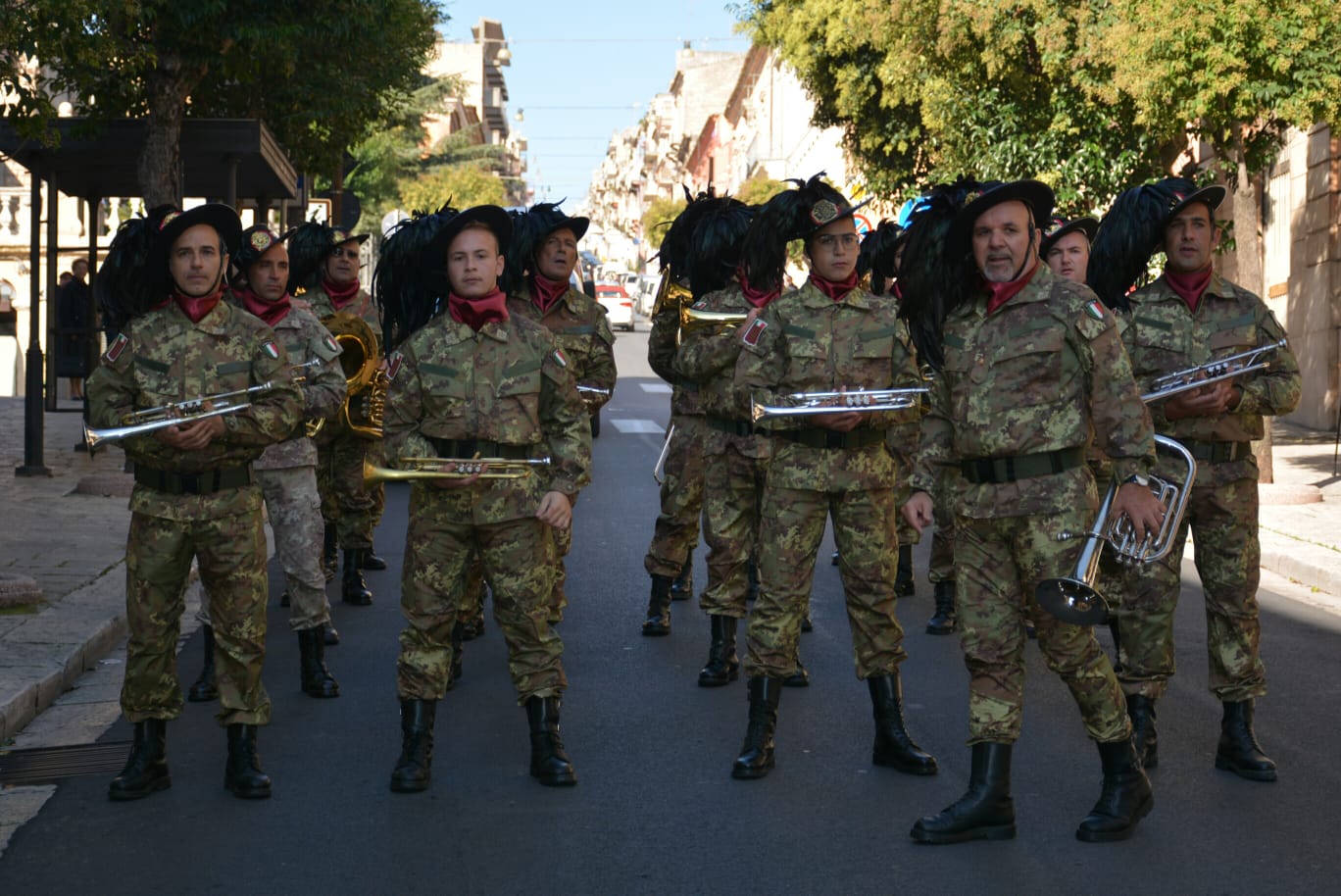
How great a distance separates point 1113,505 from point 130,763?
350 cm

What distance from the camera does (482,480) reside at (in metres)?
6.16

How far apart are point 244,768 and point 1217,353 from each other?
3.84 metres

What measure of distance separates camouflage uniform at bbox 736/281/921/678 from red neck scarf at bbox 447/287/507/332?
0.95m

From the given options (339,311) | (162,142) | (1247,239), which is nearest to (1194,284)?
(339,311)

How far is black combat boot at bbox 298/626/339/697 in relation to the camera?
788 cm

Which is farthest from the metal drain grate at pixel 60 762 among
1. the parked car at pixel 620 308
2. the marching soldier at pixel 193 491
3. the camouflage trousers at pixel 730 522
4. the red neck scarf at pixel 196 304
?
the parked car at pixel 620 308

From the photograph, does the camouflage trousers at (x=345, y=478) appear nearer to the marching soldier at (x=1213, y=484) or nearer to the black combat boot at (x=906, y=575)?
the black combat boot at (x=906, y=575)

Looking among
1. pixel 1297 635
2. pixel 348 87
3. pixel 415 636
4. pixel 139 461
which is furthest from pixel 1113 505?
pixel 348 87

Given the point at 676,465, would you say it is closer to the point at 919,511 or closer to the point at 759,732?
the point at 759,732

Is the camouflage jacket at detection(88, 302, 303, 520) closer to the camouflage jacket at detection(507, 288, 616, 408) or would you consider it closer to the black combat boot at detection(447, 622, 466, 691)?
the black combat boot at detection(447, 622, 466, 691)


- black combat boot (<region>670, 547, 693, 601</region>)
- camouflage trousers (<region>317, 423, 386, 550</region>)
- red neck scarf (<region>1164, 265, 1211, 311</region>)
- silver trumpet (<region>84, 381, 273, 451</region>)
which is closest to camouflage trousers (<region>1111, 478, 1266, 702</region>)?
red neck scarf (<region>1164, 265, 1211, 311</region>)

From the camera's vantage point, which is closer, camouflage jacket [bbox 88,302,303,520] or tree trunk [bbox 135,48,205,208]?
camouflage jacket [bbox 88,302,303,520]

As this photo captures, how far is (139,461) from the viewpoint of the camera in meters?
6.18

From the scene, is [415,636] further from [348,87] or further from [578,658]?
[348,87]
